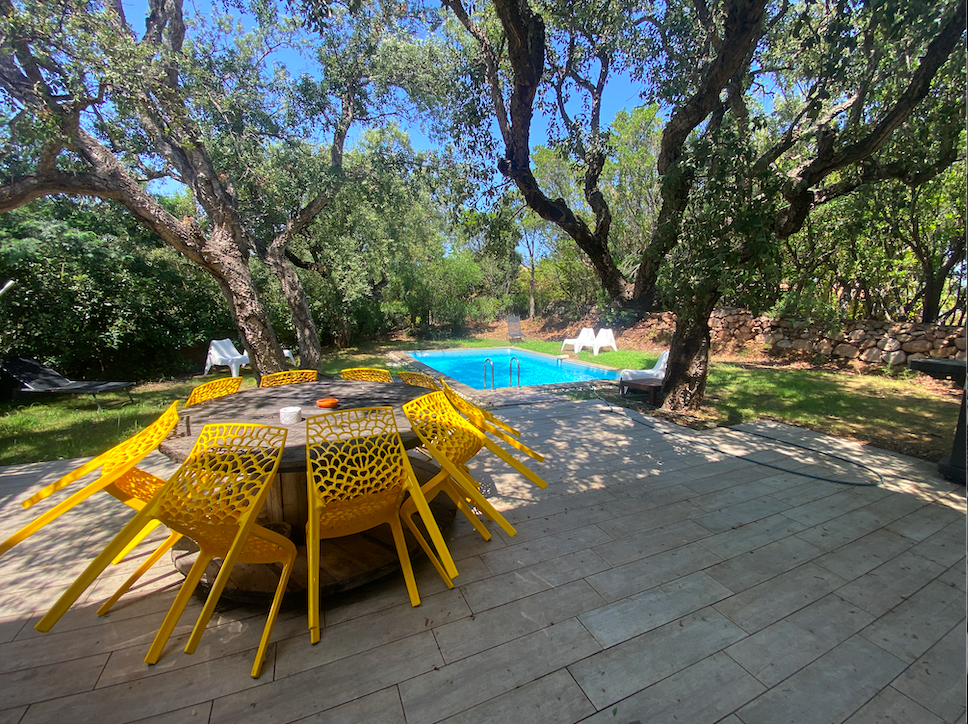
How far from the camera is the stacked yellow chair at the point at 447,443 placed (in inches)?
69.7

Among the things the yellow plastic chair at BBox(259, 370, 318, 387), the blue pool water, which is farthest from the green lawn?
the blue pool water

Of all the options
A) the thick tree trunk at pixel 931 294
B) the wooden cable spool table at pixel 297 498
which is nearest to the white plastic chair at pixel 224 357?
the wooden cable spool table at pixel 297 498

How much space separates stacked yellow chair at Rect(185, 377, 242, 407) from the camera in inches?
98.2

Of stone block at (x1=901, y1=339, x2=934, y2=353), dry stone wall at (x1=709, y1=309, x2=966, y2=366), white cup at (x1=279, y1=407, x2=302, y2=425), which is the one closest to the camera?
white cup at (x1=279, y1=407, x2=302, y2=425)

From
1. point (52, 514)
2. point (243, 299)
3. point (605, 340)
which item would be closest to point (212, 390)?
point (52, 514)

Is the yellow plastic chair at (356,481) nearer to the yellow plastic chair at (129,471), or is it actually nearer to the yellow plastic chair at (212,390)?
the yellow plastic chair at (129,471)

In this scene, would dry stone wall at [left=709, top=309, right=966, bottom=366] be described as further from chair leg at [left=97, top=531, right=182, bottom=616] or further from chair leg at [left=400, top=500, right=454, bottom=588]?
chair leg at [left=97, top=531, right=182, bottom=616]

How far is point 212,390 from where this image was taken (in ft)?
8.66

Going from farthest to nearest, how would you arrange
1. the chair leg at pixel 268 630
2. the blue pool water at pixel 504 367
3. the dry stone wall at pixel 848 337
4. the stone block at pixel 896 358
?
1. the blue pool water at pixel 504 367
2. the stone block at pixel 896 358
3. the dry stone wall at pixel 848 337
4. the chair leg at pixel 268 630

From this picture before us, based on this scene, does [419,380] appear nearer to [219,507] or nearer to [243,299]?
[219,507]

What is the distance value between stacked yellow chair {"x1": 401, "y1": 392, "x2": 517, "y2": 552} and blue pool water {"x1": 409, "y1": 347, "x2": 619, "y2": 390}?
237 inches

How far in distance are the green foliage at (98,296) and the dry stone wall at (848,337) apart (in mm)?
11447

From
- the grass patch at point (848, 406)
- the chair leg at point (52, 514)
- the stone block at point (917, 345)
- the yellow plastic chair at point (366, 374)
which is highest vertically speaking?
the yellow plastic chair at point (366, 374)

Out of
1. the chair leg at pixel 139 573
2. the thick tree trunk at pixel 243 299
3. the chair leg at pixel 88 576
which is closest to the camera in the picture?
the chair leg at pixel 88 576
